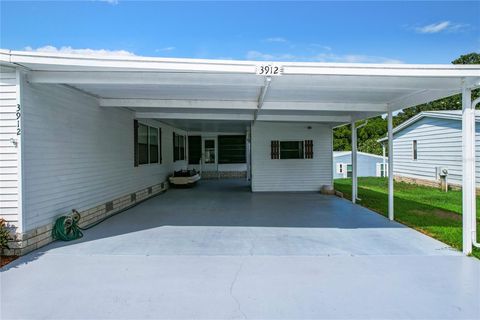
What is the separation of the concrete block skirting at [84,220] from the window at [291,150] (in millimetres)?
4827

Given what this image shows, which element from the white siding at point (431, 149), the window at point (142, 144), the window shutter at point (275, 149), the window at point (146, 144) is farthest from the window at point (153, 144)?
the white siding at point (431, 149)

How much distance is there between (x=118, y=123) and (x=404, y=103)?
6.51 m

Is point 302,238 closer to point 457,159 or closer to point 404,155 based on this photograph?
point 457,159

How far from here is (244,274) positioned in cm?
373

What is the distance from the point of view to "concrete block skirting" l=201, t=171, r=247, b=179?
1748cm

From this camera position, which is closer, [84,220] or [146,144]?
[84,220]

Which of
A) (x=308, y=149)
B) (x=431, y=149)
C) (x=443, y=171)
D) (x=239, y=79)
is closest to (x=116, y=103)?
(x=239, y=79)

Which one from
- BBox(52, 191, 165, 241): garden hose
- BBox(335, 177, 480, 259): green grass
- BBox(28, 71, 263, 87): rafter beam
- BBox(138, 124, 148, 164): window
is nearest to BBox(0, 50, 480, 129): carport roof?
BBox(28, 71, 263, 87): rafter beam

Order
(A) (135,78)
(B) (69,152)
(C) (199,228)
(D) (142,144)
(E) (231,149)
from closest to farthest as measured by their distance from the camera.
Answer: (A) (135,78), (B) (69,152), (C) (199,228), (D) (142,144), (E) (231,149)

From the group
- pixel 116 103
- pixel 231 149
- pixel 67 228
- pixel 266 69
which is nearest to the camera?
pixel 266 69

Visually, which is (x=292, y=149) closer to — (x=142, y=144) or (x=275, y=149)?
(x=275, y=149)

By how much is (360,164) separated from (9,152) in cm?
1943

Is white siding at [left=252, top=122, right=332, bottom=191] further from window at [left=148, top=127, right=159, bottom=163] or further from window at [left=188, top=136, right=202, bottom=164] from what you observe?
window at [left=188, top=136, right=202, bottom=164]

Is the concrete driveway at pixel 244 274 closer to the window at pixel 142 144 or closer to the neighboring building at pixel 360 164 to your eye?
the window at pixel 142 144
